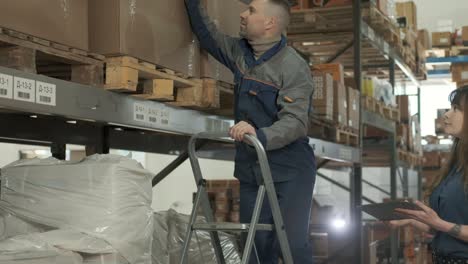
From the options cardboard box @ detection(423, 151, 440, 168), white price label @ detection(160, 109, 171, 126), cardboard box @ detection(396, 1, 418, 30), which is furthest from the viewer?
cardboard box @ detection(423, 151, 440, 168)

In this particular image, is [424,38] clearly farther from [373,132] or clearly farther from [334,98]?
[334,98]

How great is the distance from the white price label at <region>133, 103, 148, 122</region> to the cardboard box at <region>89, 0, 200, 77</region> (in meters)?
0.26

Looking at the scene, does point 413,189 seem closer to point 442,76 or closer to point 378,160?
point 442,76

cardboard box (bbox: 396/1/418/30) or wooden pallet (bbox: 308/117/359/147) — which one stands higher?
cardboard box (bbox: 396/1/418/30)

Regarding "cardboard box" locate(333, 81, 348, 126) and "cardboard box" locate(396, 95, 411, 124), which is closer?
"cardboard box" locate(333, 81, 348, 126)

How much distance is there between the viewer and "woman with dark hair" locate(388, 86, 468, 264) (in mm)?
4188

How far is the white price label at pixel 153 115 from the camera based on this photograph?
416cm

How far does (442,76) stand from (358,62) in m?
10.7

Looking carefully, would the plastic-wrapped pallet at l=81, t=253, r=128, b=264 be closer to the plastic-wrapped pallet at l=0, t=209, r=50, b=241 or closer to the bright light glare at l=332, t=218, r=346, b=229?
the plastic-wrapped pallet at l=0, t=209, r=50, b=241

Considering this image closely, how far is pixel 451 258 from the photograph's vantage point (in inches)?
171

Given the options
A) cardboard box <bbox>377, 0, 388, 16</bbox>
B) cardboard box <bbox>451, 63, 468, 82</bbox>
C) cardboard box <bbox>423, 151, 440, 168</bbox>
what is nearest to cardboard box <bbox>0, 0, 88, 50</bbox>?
cardboard box <bbox>377, 0, 388, 16</bbox>

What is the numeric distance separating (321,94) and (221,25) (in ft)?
7.52

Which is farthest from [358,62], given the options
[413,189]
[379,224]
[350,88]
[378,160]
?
[413,189]

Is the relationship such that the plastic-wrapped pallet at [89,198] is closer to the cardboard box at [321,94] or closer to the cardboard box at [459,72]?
the cardboard box at [321,94]
